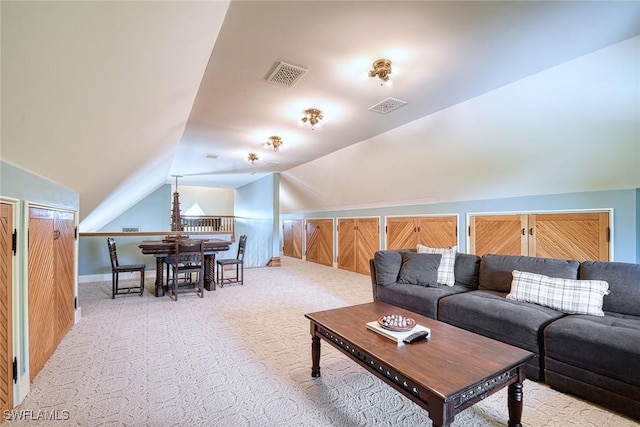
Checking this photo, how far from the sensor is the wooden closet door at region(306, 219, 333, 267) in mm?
7703

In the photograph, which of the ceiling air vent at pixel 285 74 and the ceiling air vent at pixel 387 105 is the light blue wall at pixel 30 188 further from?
the ceiling air vent at pixel 387 105

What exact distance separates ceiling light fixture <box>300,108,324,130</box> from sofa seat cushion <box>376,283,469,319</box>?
7.41 ft

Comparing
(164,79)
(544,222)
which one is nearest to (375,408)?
(164,79)

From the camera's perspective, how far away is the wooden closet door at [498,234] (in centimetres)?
396

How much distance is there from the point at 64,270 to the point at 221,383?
2259mm

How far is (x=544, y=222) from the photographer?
372 cm

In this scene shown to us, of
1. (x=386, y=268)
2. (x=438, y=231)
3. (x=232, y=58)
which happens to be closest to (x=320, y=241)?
(x=438, y=231)

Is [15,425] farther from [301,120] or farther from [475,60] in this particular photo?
[475,60]

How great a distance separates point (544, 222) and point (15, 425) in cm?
528

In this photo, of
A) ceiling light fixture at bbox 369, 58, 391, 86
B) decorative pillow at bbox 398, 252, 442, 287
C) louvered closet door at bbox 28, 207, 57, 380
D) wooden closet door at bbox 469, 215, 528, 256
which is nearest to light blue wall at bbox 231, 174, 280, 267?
louvered closet door at bbox 28, 207, 57, 380

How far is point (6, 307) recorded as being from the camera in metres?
1.83

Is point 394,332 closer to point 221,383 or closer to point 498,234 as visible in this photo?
point 221,383

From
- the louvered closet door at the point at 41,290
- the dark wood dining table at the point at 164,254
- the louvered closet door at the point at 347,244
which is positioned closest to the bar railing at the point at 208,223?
the louvered closet door at the point at 347,244

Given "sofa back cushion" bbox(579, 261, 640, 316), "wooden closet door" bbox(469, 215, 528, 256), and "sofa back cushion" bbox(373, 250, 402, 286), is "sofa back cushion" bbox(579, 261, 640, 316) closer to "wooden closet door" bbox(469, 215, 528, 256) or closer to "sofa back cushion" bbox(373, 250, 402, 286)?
"wooden closet door" bbox(469, 215, 528, 256)
